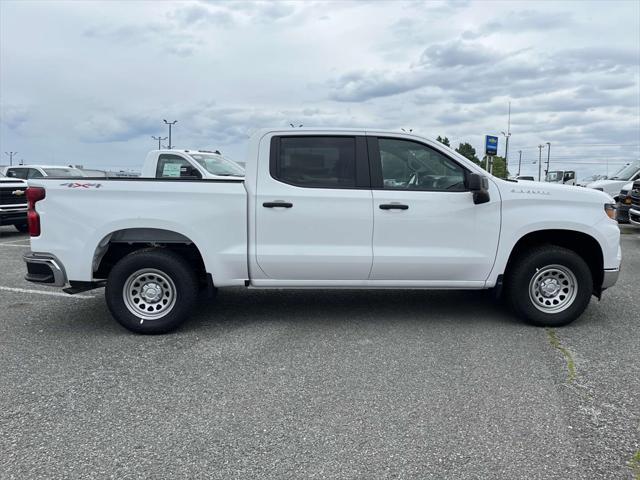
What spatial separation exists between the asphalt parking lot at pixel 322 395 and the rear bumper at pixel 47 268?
0.56 meters

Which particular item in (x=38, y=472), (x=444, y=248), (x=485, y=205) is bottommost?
(x=38, y=472)

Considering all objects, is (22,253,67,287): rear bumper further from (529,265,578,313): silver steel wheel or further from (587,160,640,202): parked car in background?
(587,160,640,202): parked car in background

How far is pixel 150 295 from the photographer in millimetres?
5355

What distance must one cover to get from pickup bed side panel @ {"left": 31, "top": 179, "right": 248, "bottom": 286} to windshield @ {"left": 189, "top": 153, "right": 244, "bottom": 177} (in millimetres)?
7647

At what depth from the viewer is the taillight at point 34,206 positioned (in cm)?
516

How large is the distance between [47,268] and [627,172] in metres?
17.2

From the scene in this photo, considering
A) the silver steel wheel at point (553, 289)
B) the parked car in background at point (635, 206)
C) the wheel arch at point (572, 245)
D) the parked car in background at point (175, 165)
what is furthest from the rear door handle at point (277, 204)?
the parked car in background at point (635, 206)

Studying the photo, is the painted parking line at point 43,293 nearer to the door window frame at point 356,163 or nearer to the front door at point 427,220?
the door window frame at point 356,163

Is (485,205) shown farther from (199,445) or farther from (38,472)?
(38,472)

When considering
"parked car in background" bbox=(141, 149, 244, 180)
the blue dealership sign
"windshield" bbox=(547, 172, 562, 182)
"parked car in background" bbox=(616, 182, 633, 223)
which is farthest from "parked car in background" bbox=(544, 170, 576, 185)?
"parked car in background" bbox=(141, 149, 244, 180)

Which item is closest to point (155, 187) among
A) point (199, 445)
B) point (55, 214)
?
point (55, 214)

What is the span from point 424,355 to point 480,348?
55cm

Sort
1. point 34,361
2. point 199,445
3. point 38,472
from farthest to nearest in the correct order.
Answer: point 34,361 → point 199,445 → point 38,472

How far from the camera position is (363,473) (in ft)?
9.76
